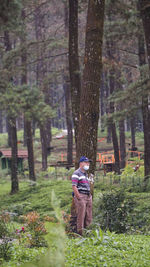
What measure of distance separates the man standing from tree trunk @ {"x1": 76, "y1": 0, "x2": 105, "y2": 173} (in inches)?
25.8

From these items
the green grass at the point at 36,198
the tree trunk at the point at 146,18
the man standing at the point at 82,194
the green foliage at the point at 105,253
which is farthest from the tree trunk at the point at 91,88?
the green grass at the point at 36,198

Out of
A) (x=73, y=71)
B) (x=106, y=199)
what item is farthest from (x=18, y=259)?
(x=73, y=71)

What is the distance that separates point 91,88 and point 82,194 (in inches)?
108

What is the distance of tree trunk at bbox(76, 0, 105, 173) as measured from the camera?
28.5 ft

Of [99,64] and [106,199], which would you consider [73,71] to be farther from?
[106,199]

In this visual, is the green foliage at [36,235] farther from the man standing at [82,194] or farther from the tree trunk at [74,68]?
the tree trunk at [74,68]

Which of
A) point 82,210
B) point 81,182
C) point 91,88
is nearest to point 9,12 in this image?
point 91,88

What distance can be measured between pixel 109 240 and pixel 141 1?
351 inches

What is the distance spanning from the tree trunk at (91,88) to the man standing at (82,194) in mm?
656

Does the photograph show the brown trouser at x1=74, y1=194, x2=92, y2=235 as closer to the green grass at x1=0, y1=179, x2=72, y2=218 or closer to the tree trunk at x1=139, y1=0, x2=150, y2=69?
the green grass at x1=0, y1=179, x2=72, y2=218

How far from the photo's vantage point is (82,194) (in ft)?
26.1

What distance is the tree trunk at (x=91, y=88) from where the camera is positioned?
342 inches

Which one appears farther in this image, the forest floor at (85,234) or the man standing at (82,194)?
the man standing at (82,194)

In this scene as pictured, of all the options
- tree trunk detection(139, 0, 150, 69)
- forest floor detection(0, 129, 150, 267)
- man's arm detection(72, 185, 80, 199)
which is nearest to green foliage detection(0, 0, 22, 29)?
tree trunk detection(139, 0, 150, 69)
